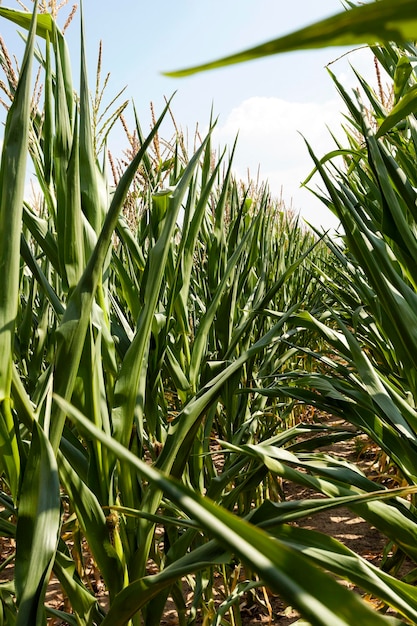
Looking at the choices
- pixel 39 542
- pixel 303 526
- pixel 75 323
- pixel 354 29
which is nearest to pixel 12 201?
pixel 75 323

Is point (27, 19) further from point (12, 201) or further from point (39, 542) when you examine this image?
point (39, 542)

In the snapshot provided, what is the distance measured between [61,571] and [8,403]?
0.67 ft

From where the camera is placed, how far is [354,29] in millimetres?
114

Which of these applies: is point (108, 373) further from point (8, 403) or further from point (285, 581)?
point (285, 581)

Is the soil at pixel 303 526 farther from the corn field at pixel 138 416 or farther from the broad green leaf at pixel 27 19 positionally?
the broad green leaf at pixel 27 19

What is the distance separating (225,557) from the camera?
1.46ft

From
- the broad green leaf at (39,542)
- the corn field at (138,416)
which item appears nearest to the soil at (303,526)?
the corn field at (138,416)

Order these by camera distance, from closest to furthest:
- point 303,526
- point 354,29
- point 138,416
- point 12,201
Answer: point 354,29, point 12,201, point 138,416, point 303,526

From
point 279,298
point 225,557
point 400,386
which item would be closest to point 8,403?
point 225,557

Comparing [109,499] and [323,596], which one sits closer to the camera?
[323,596]

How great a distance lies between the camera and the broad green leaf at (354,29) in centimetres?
11

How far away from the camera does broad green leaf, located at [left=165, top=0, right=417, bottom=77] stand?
11cm

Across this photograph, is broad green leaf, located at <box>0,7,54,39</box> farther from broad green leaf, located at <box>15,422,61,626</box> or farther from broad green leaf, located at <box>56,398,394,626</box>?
broad green leaf, located at <box>56,398,394,626</box>

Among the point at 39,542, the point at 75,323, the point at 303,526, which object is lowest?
the point at 303,526
